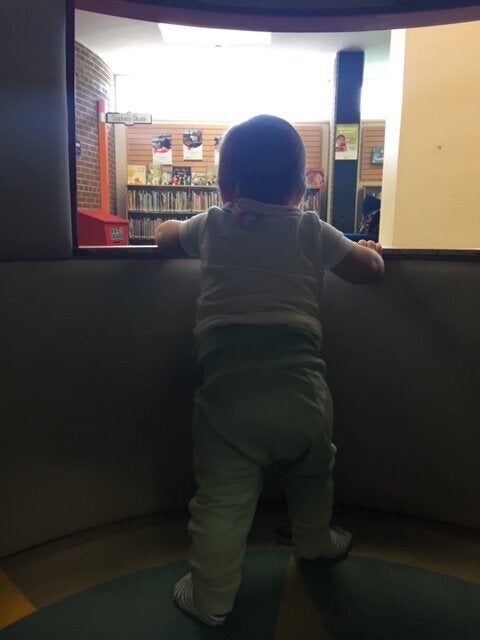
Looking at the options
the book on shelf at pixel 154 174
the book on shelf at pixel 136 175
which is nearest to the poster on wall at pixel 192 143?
the book on shelf at pixel 154 174

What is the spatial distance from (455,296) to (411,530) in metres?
0.62

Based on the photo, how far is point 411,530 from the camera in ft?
4.34

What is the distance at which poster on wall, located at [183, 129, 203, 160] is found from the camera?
289 inches

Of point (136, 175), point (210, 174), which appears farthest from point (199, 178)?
point (136, 175)

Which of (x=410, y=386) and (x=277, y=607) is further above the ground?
(x=410, y=386)

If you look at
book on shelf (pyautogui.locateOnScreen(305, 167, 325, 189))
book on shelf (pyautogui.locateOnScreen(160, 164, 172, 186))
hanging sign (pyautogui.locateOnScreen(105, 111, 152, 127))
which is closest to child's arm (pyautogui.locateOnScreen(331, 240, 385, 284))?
hanging sign (pyautogui.locateOnScreen(105, 111, 152, 127))

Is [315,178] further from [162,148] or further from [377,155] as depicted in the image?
[162,148]

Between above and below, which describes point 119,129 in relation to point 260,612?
above

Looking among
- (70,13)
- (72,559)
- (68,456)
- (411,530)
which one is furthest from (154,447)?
(70,13)

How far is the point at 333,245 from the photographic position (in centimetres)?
111

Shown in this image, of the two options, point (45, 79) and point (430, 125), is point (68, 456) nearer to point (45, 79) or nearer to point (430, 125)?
point (45, 79)

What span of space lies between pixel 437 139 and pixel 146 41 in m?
3.87

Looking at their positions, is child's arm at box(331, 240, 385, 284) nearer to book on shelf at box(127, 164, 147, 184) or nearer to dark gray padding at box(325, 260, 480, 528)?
dark gray padding at box(325, 260, 480, 528)

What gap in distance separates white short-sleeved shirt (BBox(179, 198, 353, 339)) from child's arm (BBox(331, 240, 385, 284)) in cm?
2
